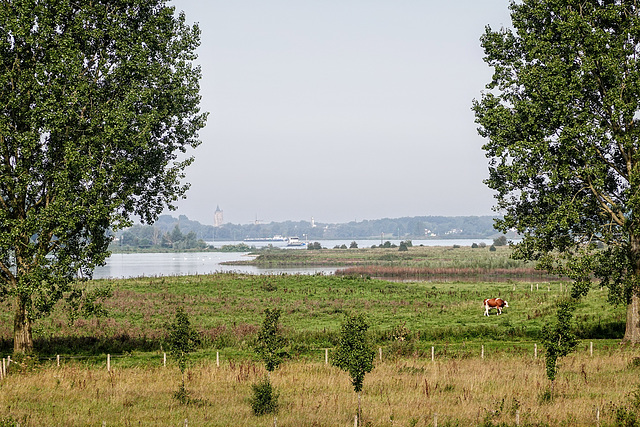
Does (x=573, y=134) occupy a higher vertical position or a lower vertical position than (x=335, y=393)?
higher

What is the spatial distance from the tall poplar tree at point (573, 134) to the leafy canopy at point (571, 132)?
0.07 m

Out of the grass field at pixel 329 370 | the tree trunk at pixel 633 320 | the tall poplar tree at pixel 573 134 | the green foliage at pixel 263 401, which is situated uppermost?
the tall poplar tree at pixel 573 134

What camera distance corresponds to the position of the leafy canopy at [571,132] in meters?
34.9

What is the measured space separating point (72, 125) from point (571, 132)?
28.0 metres

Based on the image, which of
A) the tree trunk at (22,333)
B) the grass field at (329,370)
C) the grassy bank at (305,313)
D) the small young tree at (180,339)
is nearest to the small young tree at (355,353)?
the grass field at (329,370)

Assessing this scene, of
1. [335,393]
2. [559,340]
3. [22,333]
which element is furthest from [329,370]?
[22,333]

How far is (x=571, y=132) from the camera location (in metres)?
34.4

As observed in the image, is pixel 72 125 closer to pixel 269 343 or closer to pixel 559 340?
pixel 269 343

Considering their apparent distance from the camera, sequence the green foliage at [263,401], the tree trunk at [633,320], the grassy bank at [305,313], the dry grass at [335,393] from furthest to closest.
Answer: the grassy bank at [305,313], the tree trunk at [633,320], the green foliage at [263,401], the dry grass at [335,393]

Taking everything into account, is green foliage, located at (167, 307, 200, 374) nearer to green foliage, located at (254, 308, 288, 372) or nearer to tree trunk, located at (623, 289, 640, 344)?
green foliage, located at (254, 308, 288, 372)

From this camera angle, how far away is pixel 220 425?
22.2m

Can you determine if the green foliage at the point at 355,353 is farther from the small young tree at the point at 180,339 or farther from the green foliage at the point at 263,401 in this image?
the small young tree at the point at 180,339

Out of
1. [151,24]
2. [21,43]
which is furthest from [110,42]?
[21,43]

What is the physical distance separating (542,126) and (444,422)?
2182 cm
